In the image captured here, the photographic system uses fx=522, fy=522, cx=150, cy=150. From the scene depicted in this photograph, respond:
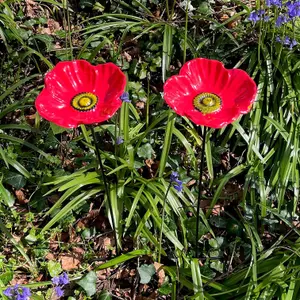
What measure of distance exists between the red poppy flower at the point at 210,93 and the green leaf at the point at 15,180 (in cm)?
133

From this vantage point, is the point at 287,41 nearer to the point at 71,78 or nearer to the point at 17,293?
the point at 71,78

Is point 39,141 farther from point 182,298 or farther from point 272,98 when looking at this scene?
point 272,98

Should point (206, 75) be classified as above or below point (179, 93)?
above

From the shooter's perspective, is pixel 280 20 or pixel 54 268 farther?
pixel 280 20

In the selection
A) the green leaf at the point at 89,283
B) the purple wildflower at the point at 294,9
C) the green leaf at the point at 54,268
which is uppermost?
the purple wildflower at the point at 294,9

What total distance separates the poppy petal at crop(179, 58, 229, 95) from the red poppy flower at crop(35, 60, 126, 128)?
31cm

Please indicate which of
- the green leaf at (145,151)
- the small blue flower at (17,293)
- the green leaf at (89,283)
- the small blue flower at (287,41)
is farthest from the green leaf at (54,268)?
the small blue flower at (287,41)

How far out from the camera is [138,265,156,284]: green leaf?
2.89 m

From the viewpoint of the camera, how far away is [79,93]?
2342 millimetres

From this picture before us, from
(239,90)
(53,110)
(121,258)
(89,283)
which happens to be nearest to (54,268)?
(89,283)

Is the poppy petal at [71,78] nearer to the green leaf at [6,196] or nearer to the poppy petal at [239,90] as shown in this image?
the poppy petal at [239,90]

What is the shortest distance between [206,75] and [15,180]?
1.44 meters

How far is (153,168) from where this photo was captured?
11.4 ft

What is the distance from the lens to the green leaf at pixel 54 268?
2.93 m
